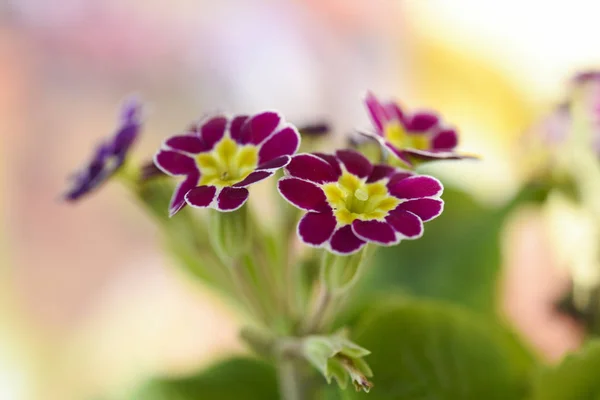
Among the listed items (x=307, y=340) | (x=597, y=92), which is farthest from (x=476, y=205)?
(x=307, y=340)

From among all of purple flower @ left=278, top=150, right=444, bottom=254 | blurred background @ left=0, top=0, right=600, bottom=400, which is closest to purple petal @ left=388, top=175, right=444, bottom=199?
purple flower @ left=278, top=150, right=444, bottom=254

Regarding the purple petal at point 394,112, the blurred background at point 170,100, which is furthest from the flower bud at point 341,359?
the blurred background at point 170,100

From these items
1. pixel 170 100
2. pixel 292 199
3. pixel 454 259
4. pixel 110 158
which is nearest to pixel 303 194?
pixel 292 199

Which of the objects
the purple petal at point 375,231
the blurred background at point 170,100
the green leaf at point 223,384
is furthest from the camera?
the blurred background at point 170,100

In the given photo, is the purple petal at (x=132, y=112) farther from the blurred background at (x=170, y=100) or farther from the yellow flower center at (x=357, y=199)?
the blurred background at (x=170, y=100)

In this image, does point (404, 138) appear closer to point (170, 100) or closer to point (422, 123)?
point (422, 123)

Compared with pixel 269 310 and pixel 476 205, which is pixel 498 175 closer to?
pixel 476 205
